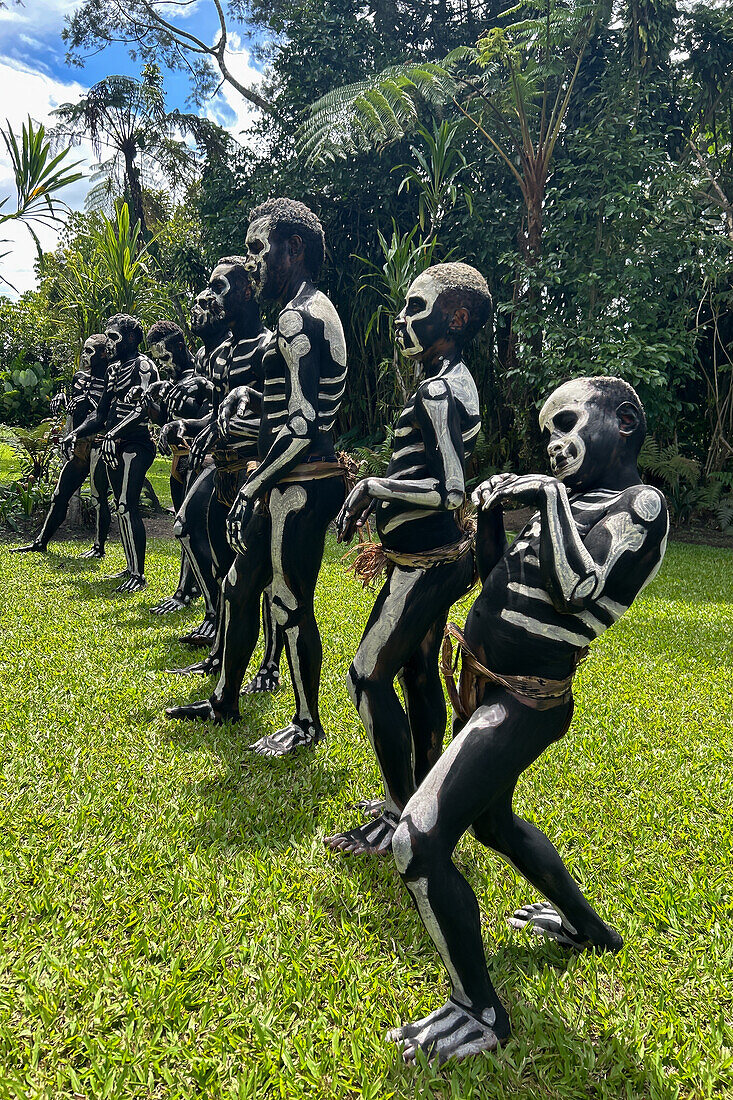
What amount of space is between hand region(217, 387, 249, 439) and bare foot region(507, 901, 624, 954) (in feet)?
9.61

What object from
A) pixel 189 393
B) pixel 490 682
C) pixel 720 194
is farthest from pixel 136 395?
pixel 720 194

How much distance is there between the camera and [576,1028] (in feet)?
6.91

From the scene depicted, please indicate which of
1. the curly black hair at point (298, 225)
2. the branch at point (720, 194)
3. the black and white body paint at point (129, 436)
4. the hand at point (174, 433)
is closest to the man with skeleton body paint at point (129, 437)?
the black and white body paint at point (129, 436)

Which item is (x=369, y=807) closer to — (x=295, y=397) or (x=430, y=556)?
(x=430, y=556)

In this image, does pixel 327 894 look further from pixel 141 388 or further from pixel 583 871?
pixel 141 388

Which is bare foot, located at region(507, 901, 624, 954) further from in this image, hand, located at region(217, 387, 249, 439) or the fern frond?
the fern frond

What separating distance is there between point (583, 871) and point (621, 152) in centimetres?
1169

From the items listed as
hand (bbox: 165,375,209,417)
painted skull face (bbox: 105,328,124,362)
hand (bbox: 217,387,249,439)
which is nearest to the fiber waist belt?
hand (bbox: 217,387,249,439)

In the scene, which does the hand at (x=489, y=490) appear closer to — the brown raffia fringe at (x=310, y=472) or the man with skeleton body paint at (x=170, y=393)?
the brown raffia fringe at (x=310, y=472)

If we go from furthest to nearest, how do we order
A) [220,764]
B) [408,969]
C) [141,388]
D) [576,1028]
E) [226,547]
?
[141,388]
[226,547]
[220,764]
[408,969]
[576,1028]

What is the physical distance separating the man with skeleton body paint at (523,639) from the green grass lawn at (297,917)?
256 millimetres

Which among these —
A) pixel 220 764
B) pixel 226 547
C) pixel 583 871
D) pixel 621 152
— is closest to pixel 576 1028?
pixel 583 871

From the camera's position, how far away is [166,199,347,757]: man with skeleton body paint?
11.1 ft

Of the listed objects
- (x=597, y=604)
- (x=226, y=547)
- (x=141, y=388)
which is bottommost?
(x=226, y=547)
